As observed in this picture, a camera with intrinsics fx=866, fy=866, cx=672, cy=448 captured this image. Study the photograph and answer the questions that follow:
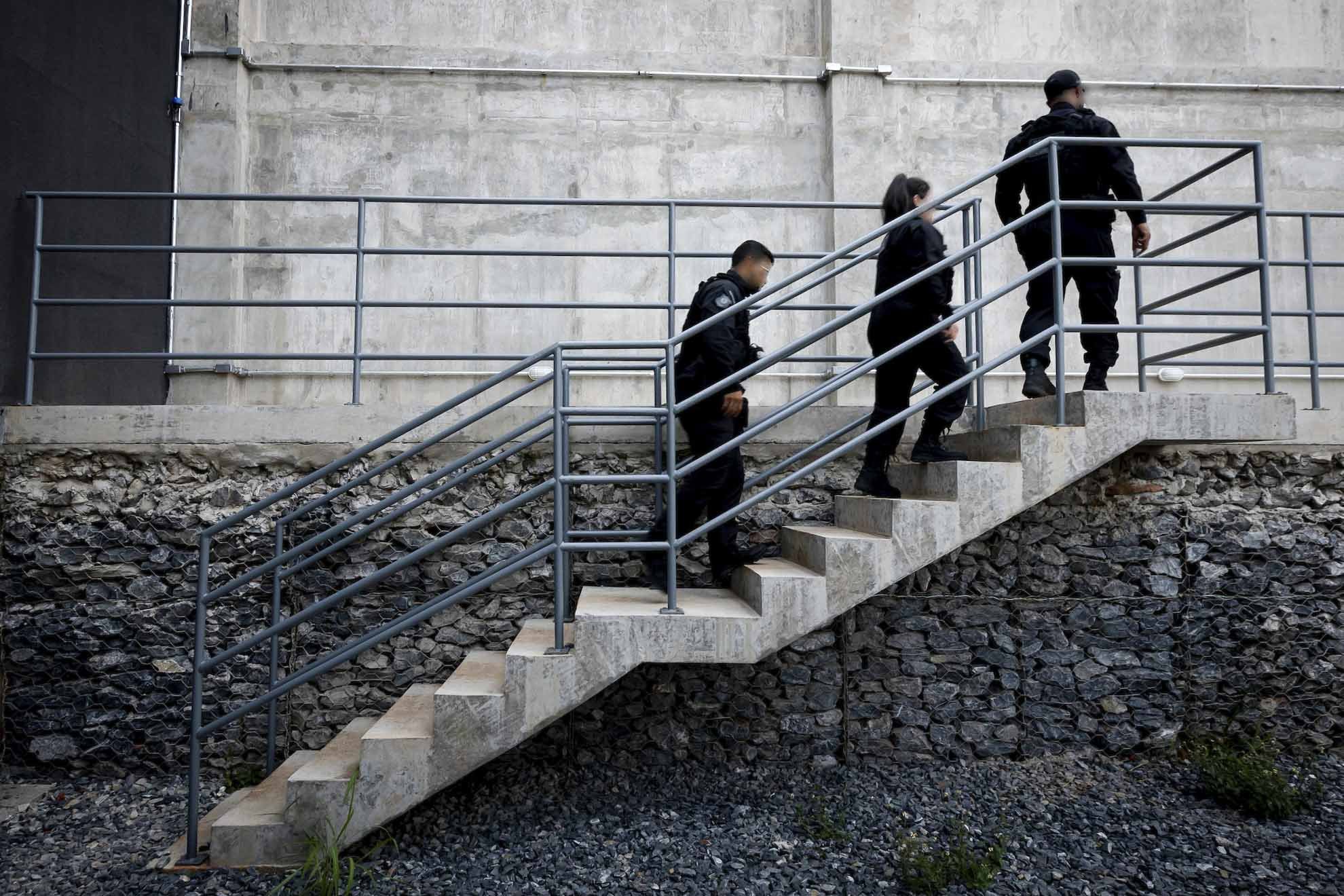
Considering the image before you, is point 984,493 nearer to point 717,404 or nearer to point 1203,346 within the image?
point 717,404

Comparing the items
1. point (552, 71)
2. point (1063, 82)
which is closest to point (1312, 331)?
point (1063, 82)

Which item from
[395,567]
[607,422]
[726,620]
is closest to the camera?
[726,620]

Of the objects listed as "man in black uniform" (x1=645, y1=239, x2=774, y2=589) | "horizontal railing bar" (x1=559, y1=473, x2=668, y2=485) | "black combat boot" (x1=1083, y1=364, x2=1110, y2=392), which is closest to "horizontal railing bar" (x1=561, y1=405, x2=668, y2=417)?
"horizontal railing bar" (x1=559, y1=473, x2=668, y2=485)

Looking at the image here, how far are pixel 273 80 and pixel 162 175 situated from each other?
1219 mm

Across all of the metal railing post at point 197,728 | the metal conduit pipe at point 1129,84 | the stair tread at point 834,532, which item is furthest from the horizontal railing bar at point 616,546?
the metal conduit pipe at point 1129,84

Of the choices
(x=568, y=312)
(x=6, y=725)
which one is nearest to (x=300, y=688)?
(x=6, y=725)

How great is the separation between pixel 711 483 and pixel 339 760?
2.15m

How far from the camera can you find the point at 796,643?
16.3 feet

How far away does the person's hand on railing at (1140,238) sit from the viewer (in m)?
4.26

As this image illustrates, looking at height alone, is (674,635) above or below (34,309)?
below

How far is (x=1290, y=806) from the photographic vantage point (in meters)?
4.36

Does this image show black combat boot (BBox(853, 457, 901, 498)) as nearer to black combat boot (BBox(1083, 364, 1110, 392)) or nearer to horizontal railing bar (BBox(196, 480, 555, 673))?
black combat boot (BBox(1083, 364, 1110, 392))

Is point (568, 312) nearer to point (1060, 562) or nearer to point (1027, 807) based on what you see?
point (1060, 562)

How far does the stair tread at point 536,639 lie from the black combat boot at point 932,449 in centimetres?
184
